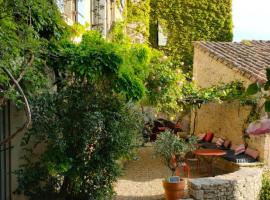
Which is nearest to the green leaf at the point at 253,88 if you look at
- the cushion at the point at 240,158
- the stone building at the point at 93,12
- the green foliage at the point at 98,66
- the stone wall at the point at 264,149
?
the green foliage at the point at 98,66

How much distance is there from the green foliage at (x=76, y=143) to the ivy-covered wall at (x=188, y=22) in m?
15.9

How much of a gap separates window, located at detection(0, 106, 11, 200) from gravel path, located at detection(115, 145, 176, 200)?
3.48 m

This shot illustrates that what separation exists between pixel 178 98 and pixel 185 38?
10.1 m

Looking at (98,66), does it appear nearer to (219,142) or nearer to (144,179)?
(144,179)

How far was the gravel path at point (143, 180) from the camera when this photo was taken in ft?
35.7

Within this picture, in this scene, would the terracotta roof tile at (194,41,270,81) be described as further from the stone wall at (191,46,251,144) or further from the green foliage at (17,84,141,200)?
the green foliage at (17,84,141,200)

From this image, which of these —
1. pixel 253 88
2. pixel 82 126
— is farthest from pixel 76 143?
pixel 253 88

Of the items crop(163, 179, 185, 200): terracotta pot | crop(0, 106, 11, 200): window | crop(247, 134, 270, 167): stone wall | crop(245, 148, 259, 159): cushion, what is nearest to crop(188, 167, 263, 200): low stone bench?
crop(163, 179, 185, 200): terracotta pot

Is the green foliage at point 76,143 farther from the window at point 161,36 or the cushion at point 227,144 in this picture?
the window at point 161,36

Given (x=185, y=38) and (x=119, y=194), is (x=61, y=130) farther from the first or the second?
(x=185, y=38)

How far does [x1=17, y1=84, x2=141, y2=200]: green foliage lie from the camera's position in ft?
21.7

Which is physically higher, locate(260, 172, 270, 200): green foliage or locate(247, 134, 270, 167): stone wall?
locate(247, 134, 270, 167): stone wall

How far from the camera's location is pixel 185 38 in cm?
2292

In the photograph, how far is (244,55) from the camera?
16.4 m
